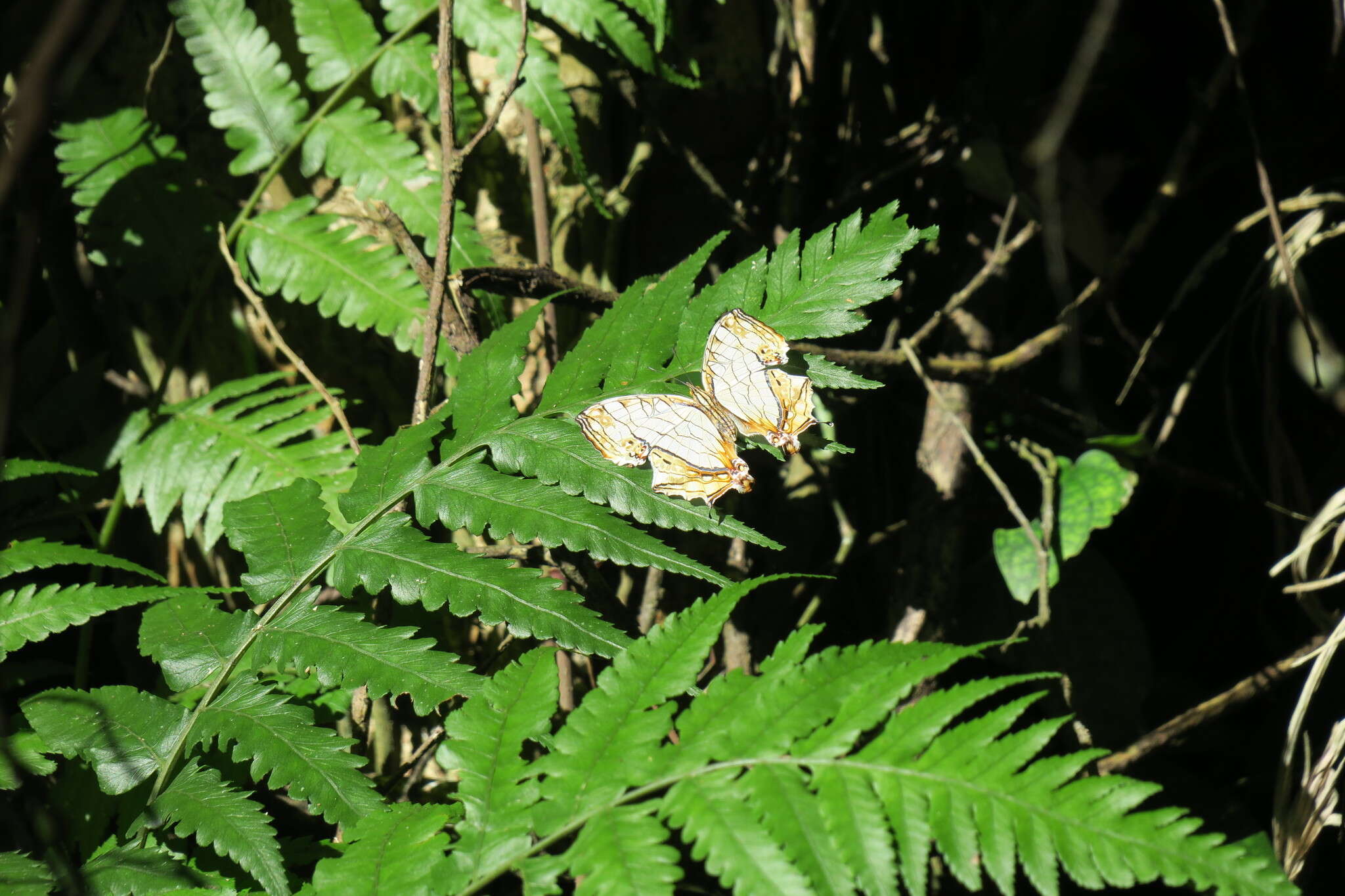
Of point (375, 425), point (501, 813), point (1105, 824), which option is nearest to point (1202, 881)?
point (1105, 824)

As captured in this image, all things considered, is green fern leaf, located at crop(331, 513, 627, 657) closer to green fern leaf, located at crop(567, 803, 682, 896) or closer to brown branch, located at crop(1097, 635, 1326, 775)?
green fern leaf, located at crop(567, 803, 682, 896)

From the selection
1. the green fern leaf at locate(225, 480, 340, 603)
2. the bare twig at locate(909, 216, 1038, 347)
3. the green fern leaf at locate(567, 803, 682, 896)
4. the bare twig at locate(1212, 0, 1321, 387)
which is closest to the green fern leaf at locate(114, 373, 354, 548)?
the green fern leaf at locate(225, 480, 340, 603)

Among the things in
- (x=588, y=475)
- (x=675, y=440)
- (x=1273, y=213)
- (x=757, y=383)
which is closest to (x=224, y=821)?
(x=588, y=475)

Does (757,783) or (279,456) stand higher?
(279,456)

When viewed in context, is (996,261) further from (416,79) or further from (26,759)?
(26,759)

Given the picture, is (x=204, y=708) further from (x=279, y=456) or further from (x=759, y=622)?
(x=759, y=622)
